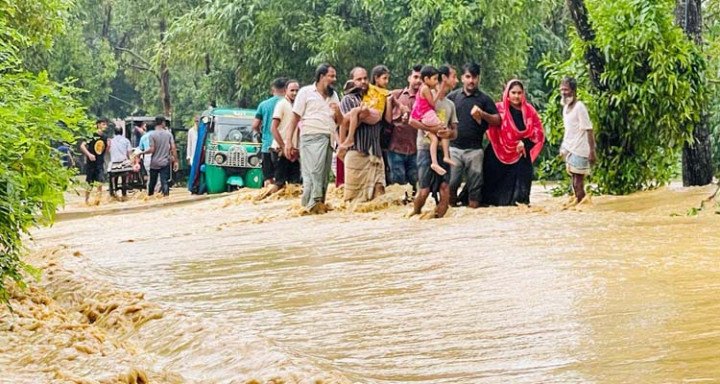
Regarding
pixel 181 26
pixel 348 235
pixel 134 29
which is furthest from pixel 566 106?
pixel 134 29

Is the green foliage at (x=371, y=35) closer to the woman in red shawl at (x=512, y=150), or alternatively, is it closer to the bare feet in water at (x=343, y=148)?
the bare feet in water at (x=343, y=148)

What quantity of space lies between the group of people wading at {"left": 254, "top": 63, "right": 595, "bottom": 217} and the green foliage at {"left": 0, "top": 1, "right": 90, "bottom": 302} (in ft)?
16.1

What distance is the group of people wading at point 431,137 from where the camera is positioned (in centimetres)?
1317

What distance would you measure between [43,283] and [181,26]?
2251 cm

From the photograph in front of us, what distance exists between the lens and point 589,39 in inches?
643

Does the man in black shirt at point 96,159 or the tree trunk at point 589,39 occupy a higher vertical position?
the tree trunk at point 589,39

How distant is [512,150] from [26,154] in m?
6.86

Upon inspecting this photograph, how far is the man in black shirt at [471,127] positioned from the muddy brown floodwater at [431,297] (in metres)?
0.57

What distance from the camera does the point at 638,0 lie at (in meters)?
15.6

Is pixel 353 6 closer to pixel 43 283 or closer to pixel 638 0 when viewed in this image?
pixel 638 0

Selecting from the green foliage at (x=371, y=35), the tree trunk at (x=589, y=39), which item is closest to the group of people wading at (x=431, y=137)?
the tree trunk at (x=589, y=39)

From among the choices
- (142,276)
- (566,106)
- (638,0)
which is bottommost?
(142,276)

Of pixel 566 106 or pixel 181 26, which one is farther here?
pixel 181 26

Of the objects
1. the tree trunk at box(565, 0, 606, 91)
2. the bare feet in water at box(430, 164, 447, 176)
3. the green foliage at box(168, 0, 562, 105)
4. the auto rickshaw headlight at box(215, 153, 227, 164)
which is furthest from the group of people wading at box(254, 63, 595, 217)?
the green foliage at box(168, 0, 562, 105)
